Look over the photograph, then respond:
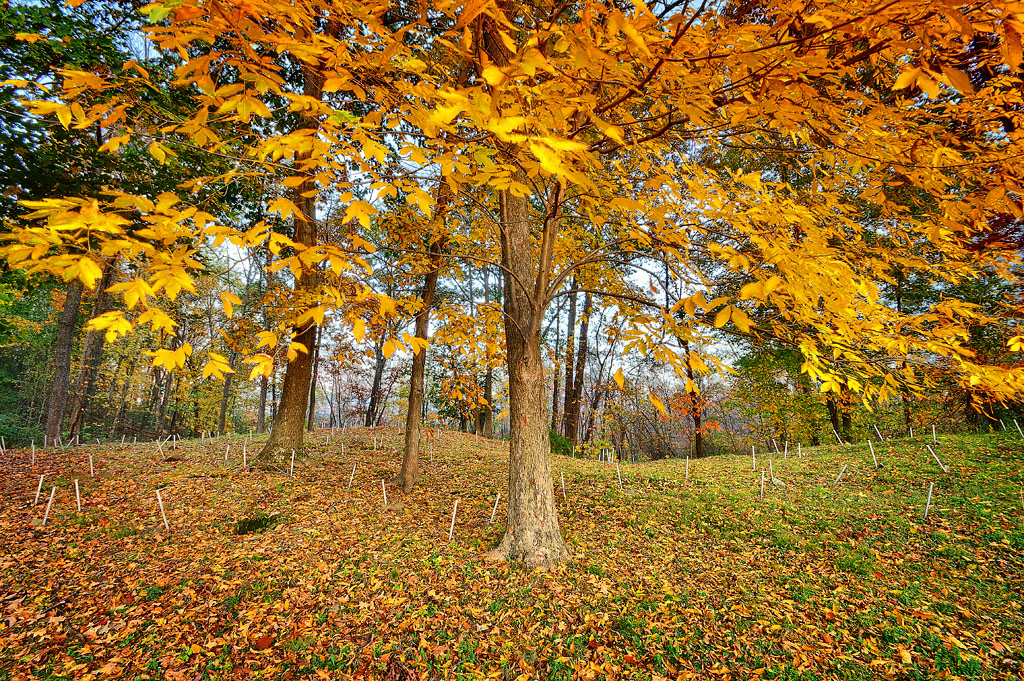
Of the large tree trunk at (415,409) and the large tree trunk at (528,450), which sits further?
the large tree trunk at (415,409)

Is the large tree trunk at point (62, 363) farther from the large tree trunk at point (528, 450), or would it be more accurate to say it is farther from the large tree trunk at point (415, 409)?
the large tree trunk at point (528, 450)

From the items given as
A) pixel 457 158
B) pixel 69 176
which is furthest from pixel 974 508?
pixel 69 176

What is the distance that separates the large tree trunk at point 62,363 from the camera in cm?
977

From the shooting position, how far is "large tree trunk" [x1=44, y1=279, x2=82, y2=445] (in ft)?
32.0

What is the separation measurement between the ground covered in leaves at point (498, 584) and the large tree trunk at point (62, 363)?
152 inches

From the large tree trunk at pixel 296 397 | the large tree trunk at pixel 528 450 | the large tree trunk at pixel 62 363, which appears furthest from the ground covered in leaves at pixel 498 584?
the large tree trunk at pixel 62 363

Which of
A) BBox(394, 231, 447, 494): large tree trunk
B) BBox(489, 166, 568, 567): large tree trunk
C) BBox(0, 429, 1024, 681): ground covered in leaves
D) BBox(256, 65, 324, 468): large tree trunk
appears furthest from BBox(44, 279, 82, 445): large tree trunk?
BBox(489, 166, 568, 567): large tree trunk

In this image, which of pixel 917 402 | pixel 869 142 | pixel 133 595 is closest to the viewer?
pixel 869 142

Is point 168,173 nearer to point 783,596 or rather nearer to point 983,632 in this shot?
point 783,596

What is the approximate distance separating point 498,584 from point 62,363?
1265 cm

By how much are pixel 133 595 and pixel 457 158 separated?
208 inches

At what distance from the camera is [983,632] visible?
11.8 feet

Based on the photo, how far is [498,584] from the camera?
4.15 meters

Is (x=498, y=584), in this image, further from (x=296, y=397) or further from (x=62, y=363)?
(x=62, y=363)
